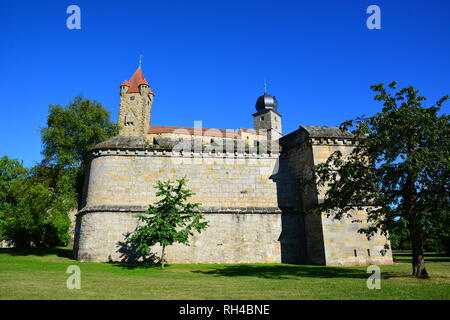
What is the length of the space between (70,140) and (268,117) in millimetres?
43808

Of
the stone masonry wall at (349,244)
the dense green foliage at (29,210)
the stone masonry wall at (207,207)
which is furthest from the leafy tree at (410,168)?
the dense green foliage at (29,210)

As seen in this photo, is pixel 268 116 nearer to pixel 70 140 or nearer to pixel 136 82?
pixel 136 82

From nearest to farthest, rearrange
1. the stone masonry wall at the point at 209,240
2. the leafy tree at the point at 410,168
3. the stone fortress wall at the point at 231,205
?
1. the leafy tree at the point at 410,168
2. the stone fortress wall at the point at 231,205
3. the stone masonry wall at the point at 209,240

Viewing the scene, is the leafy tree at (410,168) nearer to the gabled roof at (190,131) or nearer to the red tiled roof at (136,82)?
the red tiled roof at (136,82)

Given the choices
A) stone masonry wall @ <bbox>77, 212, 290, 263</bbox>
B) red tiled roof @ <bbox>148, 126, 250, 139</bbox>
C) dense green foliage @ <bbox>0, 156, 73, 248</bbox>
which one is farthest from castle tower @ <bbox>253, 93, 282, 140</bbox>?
dense green foliage @ <bbox>0, 156, 73, 248</bbox>

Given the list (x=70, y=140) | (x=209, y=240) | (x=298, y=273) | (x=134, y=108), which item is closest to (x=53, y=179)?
(x=70, y=140)

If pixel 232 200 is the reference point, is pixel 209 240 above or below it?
below

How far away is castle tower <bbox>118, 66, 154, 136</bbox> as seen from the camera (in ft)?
133

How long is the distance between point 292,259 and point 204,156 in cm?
889

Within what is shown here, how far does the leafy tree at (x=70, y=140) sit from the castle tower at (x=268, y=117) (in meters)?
39.8

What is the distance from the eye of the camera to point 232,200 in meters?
19.0

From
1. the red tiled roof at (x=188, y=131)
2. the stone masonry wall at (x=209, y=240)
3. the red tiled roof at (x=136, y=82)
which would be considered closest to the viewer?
the stone masonry wall at (x=209, y=240)

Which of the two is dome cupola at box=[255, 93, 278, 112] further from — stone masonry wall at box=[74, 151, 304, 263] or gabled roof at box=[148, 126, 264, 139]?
stone masonry wall at box=[74, 151, 304, 263]

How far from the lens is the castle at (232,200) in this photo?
55.1 ft
